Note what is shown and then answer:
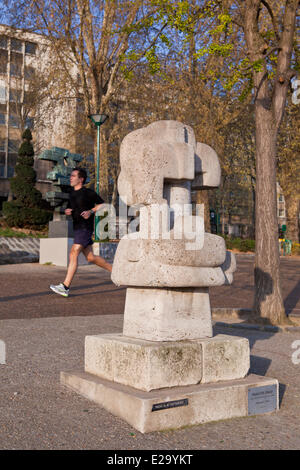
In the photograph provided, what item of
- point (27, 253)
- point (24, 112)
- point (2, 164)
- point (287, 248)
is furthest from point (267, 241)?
point (2, 164)

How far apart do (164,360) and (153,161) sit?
1384 millimetres

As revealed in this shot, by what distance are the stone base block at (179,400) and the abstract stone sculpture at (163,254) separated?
0.45 metres

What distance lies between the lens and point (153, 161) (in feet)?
11.5

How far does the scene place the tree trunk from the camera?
7086 millimetres

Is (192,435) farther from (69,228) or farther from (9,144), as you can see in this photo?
(9,144)

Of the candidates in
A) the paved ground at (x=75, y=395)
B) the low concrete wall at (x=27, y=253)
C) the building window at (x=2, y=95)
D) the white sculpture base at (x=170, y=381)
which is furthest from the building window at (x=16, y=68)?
the white sculpture base at (x=170, y=381)

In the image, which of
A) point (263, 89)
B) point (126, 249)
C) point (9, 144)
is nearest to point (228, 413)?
point (126, 249)

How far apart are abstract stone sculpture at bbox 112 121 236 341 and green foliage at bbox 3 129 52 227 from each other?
27824mm

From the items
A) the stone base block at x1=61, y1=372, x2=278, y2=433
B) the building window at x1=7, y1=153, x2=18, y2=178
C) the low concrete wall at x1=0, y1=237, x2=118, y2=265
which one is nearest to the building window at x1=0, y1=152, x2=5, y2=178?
the building window at x1=7, y1=153, x2=18, y2=178

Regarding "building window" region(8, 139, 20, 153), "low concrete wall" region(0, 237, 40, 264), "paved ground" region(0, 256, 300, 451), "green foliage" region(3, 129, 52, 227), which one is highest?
"building window" region(8, 139, 20, 153)

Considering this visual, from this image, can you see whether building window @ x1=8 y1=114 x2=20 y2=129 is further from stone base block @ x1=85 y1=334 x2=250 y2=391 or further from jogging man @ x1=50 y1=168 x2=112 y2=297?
stone base block @ x1=85 y1=334 x2=250 y2=391

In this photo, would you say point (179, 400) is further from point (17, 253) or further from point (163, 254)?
point (17, 253)

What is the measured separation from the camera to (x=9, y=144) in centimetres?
5091
